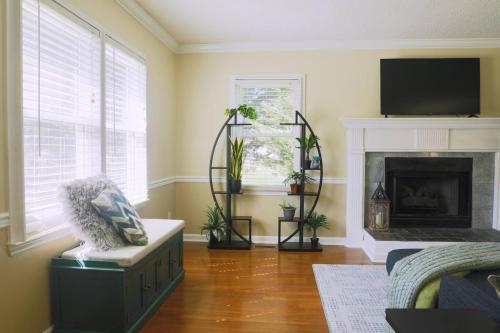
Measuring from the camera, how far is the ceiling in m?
3.39

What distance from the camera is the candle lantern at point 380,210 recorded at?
14.3 ft

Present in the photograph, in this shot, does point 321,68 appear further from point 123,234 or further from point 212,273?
point 123,234

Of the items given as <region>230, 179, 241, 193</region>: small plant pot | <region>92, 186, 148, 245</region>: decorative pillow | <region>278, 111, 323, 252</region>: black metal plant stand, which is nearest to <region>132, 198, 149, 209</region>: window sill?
<region>92, 186, 148, 245</region>: decorative pillow

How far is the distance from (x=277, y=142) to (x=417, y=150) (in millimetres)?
1709

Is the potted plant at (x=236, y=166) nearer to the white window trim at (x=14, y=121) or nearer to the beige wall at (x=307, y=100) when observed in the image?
the beige wall at (x=307, y=100)

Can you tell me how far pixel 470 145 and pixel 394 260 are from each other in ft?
Result: 8.12

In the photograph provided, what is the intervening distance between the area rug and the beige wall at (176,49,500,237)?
1077 mm

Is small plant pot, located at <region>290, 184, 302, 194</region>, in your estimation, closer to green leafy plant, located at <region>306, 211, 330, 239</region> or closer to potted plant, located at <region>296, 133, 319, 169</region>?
potted plant, located at <region>296, 133, 319, 169</region>

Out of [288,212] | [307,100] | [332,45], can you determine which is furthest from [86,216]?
[332,45]

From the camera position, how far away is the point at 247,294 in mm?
3076

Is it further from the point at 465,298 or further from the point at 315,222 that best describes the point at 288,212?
the point at 465,298

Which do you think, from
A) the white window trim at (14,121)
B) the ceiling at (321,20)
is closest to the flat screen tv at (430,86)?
the ceiling at (321,20)

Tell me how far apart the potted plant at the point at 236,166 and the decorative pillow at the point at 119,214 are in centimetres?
194

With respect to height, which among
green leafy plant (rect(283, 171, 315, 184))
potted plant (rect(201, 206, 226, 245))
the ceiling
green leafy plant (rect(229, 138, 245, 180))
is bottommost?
potted plant (rect(201, 206, 226, 245))
